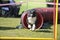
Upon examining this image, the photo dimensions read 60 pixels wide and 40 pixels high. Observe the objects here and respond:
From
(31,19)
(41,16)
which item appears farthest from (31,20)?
(41,16)

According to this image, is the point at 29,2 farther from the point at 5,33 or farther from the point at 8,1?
the point at 5,33

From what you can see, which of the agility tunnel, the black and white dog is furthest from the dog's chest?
the agility tunnel

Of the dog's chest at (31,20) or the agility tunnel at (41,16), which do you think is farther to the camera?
the agility tunnel at (41,16)

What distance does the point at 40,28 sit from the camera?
7254 mm

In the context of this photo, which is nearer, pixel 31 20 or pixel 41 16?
pixel 31 20

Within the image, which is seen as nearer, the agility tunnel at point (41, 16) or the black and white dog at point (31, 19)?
the black and white dog at point (31, 19)

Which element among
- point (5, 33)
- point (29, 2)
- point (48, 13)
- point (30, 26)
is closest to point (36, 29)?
point (30, 26)

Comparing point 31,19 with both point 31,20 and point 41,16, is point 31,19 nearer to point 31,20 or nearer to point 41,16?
point 31,20

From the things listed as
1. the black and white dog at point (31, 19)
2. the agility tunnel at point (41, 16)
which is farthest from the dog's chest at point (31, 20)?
the agility tunnel at point (41, 16)

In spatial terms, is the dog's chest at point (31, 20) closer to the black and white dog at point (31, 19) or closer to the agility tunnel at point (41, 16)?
the black and white dog at point (31, 19)

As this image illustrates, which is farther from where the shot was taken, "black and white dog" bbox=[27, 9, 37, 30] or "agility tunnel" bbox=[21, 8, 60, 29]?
"agility tunnel" bbox=[21, 8, 60, 29]

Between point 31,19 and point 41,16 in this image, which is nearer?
point 31,19

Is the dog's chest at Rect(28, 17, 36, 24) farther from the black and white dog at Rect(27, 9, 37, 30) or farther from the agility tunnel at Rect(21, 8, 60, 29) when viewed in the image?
the agility tunnel at Rect(21, 8, 60, 29)

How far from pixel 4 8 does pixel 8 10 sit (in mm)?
246
